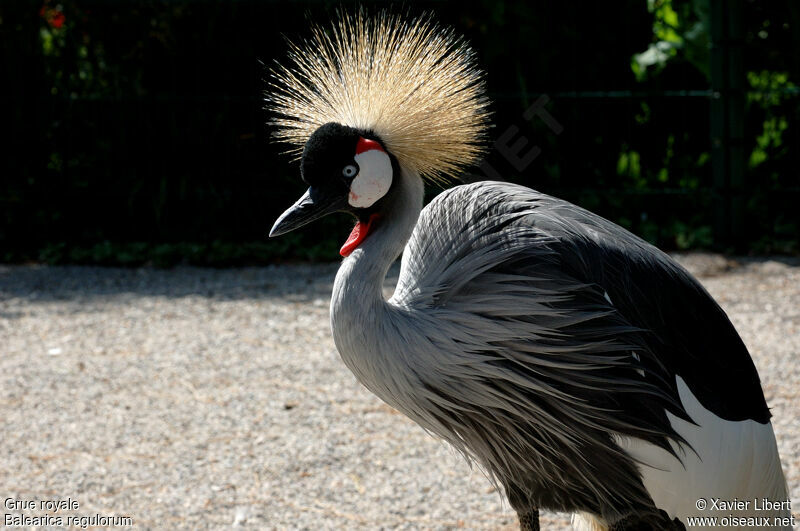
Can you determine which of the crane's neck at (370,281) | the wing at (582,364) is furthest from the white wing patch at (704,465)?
the crane's neck at (370,281)

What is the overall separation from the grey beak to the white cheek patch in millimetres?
28

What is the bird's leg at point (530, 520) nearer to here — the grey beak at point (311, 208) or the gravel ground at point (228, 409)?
the gravel ground at point (228, 409)

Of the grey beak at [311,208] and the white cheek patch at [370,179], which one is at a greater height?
the white cheek patch at [370,179]

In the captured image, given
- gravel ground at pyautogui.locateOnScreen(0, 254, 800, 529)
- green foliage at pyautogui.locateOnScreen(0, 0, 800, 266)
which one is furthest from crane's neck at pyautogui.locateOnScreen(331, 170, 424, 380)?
green foliage at pyautogui.locateOnScreen(0, 0, 800, 266)

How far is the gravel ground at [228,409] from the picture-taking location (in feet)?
8.08

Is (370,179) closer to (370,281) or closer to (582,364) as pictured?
(370,281)

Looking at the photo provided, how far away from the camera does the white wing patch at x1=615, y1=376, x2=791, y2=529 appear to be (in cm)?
179

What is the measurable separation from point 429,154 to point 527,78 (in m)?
3.41

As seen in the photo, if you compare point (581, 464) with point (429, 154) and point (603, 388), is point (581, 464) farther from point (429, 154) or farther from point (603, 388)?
point (429, 154)

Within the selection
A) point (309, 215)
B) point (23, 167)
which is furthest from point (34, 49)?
point (309, 215)

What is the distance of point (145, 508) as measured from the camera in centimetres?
243

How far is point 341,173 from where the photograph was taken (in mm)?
1879

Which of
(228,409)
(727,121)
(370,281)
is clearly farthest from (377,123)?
(727,121)

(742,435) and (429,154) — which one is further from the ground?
(429,154)
